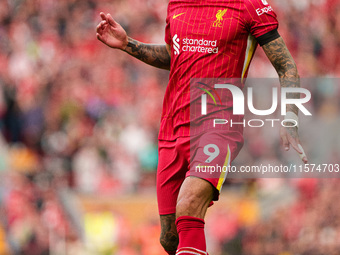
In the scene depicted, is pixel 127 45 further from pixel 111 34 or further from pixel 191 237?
pixel 191 237

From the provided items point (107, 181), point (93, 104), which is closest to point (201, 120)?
point (107, 181)

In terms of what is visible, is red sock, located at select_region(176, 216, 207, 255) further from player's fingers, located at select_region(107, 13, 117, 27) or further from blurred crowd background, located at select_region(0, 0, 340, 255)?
blurred crowd background, located at select_region(0, 0, 340, 255)

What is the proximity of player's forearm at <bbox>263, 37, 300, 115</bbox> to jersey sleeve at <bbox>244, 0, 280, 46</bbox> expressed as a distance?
5 cm

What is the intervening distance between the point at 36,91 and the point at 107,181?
243 cm

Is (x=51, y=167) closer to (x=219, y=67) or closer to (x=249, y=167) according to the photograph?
(x=249, y=167)

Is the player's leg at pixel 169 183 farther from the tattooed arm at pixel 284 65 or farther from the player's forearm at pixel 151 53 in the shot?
the tattooed arm at pixel 284 65

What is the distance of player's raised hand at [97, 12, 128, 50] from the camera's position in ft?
17.7

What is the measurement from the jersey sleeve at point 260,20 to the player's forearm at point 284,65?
0.18 feet

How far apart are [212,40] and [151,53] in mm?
826

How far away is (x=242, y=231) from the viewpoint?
9078mm

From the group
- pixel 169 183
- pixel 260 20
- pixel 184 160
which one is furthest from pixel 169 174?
pixel 260 20

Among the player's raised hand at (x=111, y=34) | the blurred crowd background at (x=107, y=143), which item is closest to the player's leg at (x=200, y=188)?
the player's raised hand at (x=111, y=34)

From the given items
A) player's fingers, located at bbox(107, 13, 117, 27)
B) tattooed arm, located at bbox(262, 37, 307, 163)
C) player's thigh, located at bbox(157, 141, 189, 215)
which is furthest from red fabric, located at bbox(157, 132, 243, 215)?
player's fingers, located at bbox(107, 13, 117, 27)

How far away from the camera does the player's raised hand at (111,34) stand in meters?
5.39
